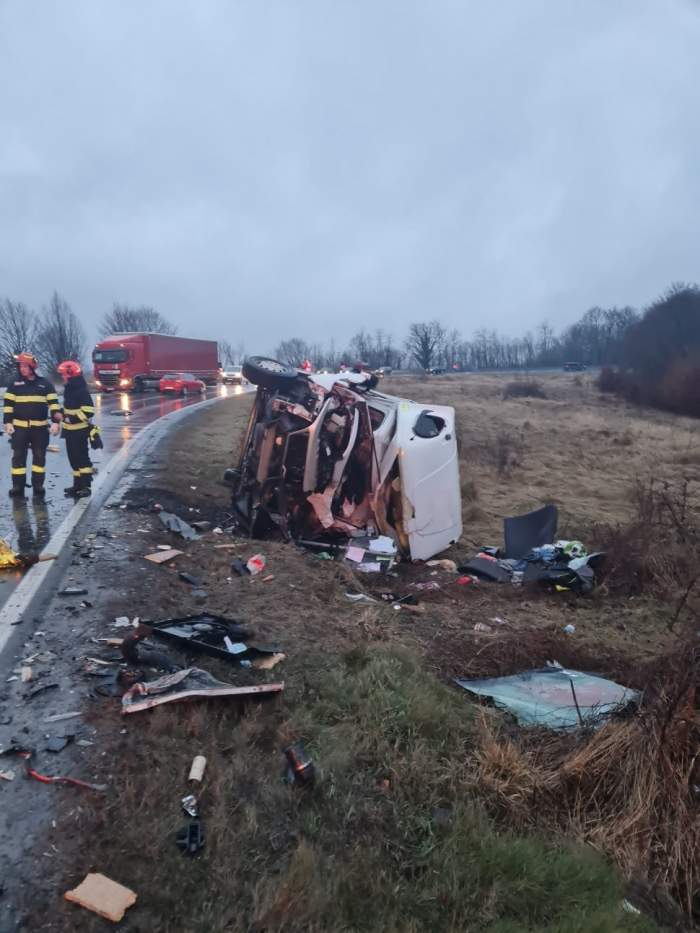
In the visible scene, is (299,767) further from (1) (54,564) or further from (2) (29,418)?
(2) (29,418)

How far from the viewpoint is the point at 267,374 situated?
6.48 m

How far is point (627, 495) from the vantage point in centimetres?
1048

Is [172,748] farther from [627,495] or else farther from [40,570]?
[627,495]

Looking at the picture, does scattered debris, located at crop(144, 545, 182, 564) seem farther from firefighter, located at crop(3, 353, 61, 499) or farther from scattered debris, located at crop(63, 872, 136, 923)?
scattered debris, located at crop(63, 872, 136, 923)

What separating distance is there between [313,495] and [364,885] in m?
4.03

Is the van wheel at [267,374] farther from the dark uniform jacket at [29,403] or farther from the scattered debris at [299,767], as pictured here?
the scattered debris at [299,767]

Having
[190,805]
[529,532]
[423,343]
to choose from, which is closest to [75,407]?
[529,532]

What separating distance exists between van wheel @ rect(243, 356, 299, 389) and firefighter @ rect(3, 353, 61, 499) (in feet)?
7.21

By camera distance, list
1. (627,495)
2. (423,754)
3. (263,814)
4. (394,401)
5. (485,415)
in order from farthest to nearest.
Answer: (485,415) → (627,495) → (394,401) → (423,754) → (263,814)

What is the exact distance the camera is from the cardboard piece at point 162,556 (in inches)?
190

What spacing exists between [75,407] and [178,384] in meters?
20.0

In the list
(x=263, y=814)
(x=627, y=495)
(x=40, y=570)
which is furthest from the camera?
(x=627, y=495)

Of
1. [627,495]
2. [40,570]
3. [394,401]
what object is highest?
[394,401]

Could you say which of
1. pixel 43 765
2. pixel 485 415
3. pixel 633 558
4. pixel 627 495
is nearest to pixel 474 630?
pixel 633 558
